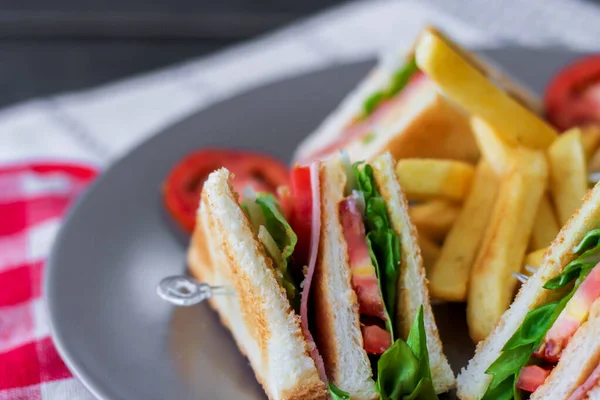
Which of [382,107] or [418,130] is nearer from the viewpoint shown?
[418,130]

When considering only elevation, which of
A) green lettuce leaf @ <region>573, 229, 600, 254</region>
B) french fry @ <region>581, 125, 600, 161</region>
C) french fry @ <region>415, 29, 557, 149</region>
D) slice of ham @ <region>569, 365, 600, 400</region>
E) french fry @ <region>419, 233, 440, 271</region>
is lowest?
french fry @ <region>419, 233, 440, 271</region>

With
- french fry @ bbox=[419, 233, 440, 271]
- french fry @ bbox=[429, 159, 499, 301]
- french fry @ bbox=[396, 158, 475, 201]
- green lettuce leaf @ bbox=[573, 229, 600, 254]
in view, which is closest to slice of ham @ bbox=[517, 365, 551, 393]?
green lettuce leaf @ bbox=[573, 229, 600, 254]

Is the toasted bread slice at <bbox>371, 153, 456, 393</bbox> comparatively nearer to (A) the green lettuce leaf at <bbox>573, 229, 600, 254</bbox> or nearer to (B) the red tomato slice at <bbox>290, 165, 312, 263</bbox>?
(B) the red tomato slice at <bbox>290, 165, 312, 263</bbox>

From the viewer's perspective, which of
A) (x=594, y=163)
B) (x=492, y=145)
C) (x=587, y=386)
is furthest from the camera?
(x=594, y=163)

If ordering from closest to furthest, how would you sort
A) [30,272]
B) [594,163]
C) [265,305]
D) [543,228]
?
1. [265,305]
2. [543,228]
3. [594,163]
4. [30,272]

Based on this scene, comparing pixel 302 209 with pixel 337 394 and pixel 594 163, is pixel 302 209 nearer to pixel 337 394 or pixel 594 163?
pixel 337 394

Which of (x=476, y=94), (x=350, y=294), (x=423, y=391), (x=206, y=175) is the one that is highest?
(x=476, y=94)

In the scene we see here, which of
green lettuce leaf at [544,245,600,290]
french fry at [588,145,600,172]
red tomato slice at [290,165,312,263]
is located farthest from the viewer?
french fry at [588,145,600,172]

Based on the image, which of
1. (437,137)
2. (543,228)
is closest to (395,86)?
(437,137)
